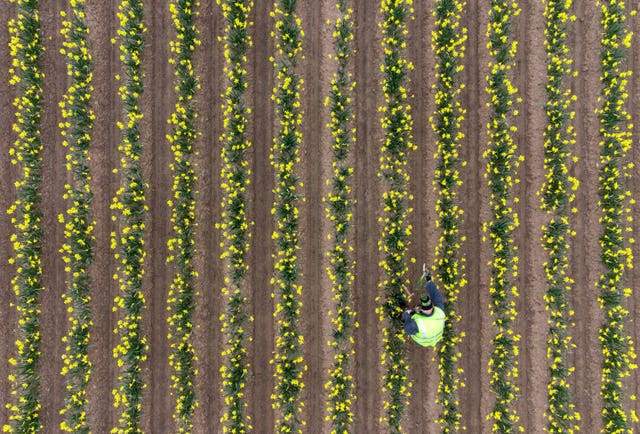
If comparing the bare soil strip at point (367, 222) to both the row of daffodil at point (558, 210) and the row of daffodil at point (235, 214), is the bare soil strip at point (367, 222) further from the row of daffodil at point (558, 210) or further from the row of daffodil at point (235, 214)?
the row of daffodil at point (558, 210)

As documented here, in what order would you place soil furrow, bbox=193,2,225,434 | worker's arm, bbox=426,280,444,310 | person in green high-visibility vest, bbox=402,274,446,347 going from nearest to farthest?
person in green high-visibility vest, bbox=402,274,446,347
worker's arm, bbox=426,280,444,310
soil furrow, bbox=193,2,225,434

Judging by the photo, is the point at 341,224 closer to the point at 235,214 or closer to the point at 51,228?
the point at 235,214

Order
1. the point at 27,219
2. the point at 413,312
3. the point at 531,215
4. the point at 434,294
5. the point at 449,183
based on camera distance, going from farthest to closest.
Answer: the point at 531,215 < the point at 449,183 < the point at 27,219 < the point at 413,312 < the point at 434,294

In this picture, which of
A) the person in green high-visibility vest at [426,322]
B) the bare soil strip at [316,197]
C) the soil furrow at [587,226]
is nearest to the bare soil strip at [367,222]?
the bare soil strip at [316,197]

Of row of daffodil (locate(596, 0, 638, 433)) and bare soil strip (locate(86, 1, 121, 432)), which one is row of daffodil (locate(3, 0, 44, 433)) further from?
row of daffodil (locate(596, 0, 638, 433))

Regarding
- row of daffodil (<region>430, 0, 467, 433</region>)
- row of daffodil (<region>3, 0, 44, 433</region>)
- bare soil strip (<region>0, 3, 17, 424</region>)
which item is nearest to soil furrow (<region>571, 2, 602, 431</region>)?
row of daffodil (<region>430, 0, 467, 433</region>)

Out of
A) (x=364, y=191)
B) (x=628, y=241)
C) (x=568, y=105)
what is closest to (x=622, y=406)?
(x=628, y=241)

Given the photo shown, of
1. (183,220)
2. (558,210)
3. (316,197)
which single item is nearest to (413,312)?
(316,197)
